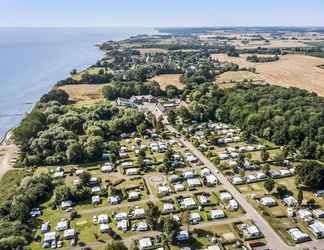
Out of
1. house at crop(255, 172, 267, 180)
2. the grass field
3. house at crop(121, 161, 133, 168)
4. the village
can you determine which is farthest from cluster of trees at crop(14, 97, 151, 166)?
house at crop(255, 172, 267, 180)

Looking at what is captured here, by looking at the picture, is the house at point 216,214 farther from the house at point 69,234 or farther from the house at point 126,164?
the house at point 126,164

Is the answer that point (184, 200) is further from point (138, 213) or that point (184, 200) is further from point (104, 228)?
point (104, 228)

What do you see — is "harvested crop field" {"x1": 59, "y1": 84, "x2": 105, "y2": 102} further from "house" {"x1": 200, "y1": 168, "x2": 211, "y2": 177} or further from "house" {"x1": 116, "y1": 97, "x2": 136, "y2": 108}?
"house" {"x1": 200, "y1": 168, "x2": 211, "y2": 177}

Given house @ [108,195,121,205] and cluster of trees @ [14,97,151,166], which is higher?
cluster of trees @ [14,97,151,166]

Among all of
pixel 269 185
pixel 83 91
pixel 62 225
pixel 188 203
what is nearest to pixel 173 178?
pixel 188 203

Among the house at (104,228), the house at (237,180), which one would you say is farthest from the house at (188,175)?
the house at (104,228)

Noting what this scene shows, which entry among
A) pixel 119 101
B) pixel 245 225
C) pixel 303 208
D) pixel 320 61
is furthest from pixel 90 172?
pixel 320 61

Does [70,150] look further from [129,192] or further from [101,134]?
[129,192]
